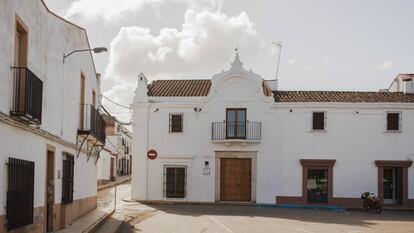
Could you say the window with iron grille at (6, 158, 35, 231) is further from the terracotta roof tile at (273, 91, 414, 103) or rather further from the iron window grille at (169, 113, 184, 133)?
the terracotta roof tile at (273, 91, 414, 103)

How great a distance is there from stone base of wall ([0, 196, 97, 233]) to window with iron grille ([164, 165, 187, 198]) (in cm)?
767

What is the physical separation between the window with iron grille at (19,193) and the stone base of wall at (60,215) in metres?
0.19

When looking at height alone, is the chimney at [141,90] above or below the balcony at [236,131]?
above

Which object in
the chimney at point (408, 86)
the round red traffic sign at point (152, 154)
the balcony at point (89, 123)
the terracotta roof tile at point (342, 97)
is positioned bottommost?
the round red traffic sign at point (152, 154)

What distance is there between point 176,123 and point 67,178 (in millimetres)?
14418

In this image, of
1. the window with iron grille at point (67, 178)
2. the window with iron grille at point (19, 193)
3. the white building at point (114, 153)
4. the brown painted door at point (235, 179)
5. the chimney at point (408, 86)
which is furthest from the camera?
the white building at point (114, 153)

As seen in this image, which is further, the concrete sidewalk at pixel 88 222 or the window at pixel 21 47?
the concrete sidewalk at pixel 88 222

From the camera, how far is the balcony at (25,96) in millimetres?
11031

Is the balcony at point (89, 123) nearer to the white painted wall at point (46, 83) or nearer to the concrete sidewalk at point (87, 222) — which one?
the white painted wall at point (46, 83)

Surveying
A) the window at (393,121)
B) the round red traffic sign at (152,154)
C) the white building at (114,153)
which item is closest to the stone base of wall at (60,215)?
the round red traffic sign at (152,154)

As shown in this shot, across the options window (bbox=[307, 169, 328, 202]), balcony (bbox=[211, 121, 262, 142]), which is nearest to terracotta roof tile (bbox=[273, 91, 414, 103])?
balcony (bbox=[211, 121, 262, 142])

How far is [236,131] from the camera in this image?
1211 inches

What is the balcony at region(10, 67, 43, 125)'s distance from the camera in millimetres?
11031

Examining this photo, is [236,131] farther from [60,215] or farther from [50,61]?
[50,61]
